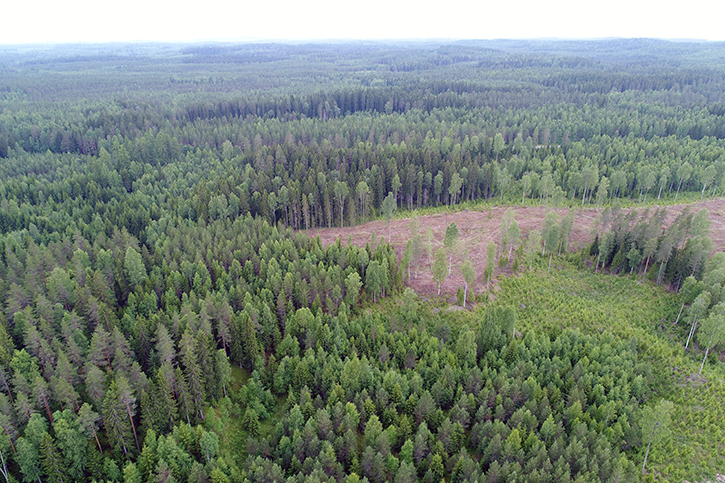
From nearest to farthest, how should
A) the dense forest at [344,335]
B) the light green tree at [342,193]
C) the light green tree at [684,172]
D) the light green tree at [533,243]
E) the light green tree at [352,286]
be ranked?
the dense forest at [344,335]
the light green tree at [352,286]
the light green tree at [533,243]
the light green tree at [342,193]
the light green tree at [684,172]

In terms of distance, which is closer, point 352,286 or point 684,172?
point 352,286

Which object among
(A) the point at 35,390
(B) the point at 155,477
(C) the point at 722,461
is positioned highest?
(A) the point at 35,390

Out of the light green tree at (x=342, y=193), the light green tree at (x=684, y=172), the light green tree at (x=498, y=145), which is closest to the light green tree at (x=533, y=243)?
the light green tree at (x=342, y=193)

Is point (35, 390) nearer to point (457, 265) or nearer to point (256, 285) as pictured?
point (256, 285)

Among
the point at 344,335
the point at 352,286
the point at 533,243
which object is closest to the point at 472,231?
the point at 533,243

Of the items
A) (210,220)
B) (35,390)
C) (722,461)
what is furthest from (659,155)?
(35,390)

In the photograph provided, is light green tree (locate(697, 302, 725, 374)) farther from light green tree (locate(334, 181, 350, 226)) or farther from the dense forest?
light green tree (locate(334, 181, 350, 226))

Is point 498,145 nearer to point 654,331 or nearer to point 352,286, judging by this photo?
point 654,331

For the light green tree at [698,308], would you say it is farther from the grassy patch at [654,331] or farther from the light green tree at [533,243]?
the light green tree at [533,243]

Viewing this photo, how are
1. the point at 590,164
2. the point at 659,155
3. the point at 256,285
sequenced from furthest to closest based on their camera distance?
the point at 659,155
the point at 590,164
the point at 256,285
